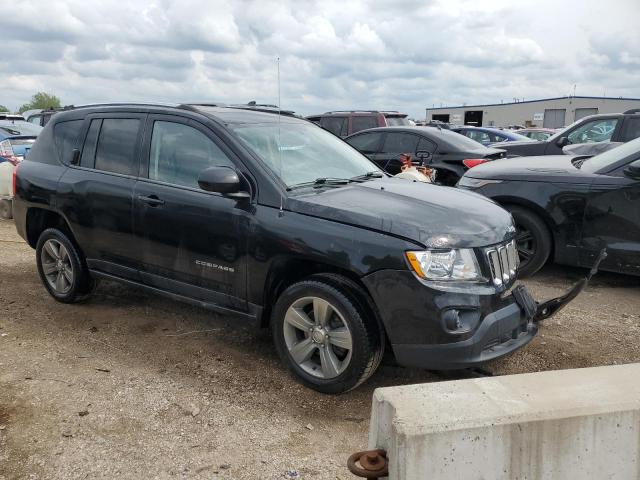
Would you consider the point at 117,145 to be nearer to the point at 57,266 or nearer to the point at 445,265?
the point at 57,266

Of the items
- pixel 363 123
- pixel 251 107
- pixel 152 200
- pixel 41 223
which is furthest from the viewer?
pixel 363 123

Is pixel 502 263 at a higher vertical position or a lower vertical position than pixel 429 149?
lower

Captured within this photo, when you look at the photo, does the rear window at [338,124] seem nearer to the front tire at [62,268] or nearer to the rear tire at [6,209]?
the rear tire at [6,209]

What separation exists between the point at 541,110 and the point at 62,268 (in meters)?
54.7

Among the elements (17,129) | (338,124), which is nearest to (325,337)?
(338,124)

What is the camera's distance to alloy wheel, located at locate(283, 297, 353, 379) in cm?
347

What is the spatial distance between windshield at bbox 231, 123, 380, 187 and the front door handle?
0.77 metres

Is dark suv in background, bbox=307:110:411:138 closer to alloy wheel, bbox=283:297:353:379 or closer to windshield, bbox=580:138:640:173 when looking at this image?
windshield, bbox=580:138:640:173

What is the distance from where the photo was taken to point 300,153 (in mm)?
4230

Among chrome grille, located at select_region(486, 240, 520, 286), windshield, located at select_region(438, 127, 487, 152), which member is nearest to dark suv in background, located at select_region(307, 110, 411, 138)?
windshield, located at select_region(438, 127, 487, 152)

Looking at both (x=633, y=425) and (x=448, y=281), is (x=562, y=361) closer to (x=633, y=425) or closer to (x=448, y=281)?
(x=448, y=281)

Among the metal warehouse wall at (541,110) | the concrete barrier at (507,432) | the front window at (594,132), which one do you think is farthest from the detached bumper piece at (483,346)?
the metal warehouse wall at (541,110)

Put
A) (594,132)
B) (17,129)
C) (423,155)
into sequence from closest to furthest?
(423,155), (594,132), (17,129)

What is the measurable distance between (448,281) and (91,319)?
125 inches
